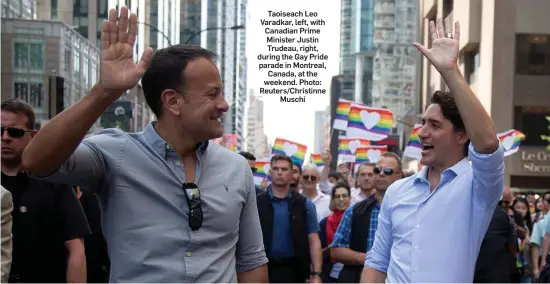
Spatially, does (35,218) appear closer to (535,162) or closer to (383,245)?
(383,245)

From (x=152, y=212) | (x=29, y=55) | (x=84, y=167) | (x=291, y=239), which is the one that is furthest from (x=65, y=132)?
(x=29, y=55)

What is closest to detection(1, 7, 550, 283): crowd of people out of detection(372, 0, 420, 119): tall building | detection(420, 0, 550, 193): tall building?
detection(420, 0, 550, 193): tall building

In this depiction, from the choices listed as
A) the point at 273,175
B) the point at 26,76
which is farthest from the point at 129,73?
the point at 26,76

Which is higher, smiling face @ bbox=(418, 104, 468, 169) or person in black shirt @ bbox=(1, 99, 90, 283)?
smiling face @ bbox=(418, 104, 468, 169)

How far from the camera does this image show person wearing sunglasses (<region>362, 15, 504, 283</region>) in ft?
13.4

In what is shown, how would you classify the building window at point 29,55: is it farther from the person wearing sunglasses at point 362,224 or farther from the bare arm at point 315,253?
the person wearing sunglasses at point 362,224

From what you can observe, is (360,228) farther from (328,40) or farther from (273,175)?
(328,40)

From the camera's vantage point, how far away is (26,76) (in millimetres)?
39375

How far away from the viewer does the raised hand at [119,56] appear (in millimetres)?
3092

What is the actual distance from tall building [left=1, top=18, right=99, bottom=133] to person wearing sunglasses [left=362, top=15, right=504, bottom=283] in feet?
107

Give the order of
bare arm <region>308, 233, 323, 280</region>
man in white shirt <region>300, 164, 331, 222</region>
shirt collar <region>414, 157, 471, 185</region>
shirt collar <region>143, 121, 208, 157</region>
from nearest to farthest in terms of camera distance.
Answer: shirt collar <region>143, 121, 208, 157</region>
shirt collar <region>414, 157, 471, 185</region>
bare arm <region>308, 233, 323, 280</region>
man in white shirt <region>300, 164, 331, 222</region>

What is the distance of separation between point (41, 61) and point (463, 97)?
127 ft

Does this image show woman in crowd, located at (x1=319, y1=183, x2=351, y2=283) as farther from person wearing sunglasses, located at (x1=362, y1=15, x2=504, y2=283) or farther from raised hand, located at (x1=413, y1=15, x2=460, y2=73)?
raised hand, located at (x1=413, y1=15, x2=460, y2=73)

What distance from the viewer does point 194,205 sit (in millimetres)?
3439
